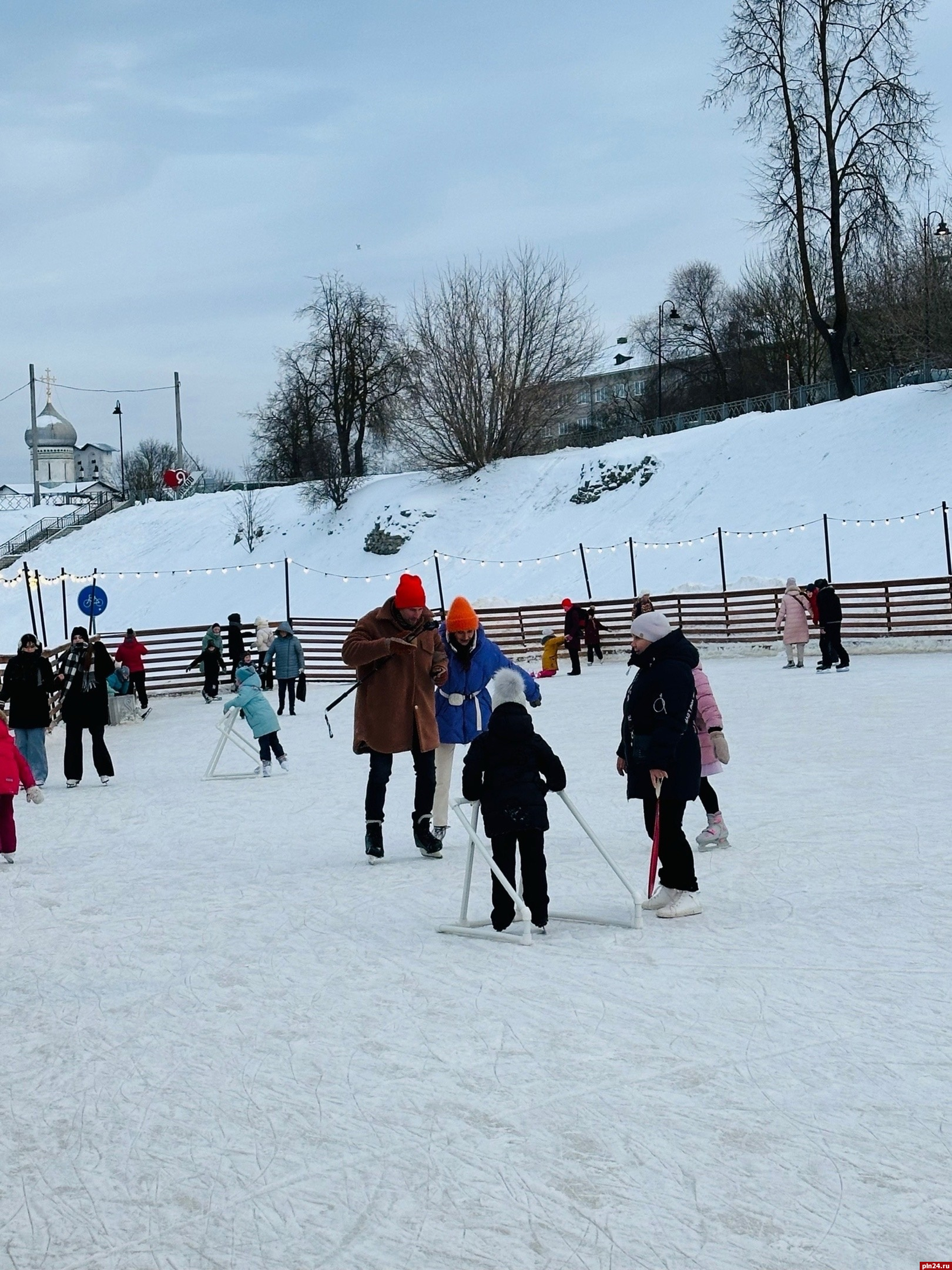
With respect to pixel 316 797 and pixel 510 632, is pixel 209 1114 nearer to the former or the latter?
pixel 316 797

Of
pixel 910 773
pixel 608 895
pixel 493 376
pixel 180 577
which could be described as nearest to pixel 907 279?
pixel 493 376

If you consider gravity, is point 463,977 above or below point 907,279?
below

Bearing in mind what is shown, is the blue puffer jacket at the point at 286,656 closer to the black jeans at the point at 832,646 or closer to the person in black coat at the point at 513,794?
the black jeans at the point at 832,646

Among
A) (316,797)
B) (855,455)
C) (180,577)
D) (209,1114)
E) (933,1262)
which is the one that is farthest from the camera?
(180,577)

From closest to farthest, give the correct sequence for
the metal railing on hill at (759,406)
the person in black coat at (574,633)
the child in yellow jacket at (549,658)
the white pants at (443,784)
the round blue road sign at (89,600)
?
the white pants at (443,784)
the round blue road sign at (89,600)
the child in yellow jacket at (549,658)
the person in black coat at (574,633)
the metal railing on hill at (759,406)

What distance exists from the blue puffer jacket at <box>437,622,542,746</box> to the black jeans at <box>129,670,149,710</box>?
44.7ft

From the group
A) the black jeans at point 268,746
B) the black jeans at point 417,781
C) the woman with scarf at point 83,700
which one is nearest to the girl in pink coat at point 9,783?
the black jeans at point 417,781

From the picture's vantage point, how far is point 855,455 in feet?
115

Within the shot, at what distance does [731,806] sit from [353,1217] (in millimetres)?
6140

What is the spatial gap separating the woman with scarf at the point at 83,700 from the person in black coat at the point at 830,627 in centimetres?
1174

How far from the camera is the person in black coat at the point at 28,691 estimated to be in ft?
35.8

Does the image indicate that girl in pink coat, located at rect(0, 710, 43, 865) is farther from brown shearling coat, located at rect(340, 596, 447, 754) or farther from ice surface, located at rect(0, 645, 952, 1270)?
brown shearling coat, located at rect(340, 596, 447, 754)

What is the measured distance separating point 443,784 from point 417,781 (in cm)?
37

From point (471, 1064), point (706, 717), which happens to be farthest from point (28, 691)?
point (471, 1064)
